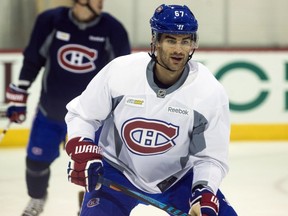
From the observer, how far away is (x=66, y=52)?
3.64 m

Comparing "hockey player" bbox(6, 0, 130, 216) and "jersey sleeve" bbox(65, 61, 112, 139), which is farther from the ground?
"jersey sleeve" bbox(65, 61, 112, 139)

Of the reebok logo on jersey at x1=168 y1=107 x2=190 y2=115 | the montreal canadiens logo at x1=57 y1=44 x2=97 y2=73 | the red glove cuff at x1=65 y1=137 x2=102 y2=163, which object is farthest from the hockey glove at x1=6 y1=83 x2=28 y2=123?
the reebok logo on jersey at x1=168 y1=107 x2=190 y2=115

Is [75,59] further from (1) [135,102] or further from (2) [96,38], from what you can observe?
(1) [135,102]

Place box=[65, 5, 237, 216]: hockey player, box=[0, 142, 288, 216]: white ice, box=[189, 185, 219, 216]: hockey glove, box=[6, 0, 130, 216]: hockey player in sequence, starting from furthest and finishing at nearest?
box=[0, 142, 288, 216]: white ice
box=[6, 0, 130, 216]: hockey player
box=[65, 5, 237, 216]: hockey player
box=[189, 185, 219, 216]: hockey glove

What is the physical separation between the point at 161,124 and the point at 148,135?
0.06 m

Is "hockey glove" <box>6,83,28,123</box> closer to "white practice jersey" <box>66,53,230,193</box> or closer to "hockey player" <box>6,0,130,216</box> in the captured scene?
"hockey player" <box>6,0,130,216</box>

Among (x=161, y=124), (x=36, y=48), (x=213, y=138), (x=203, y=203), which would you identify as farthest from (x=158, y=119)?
(x=36, y=48)

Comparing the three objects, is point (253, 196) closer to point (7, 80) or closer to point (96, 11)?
point (96, 11)

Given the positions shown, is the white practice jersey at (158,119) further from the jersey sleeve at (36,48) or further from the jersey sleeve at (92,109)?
the jersey sleeve at (36,48)

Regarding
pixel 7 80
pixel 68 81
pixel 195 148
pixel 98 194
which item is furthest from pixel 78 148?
pixel 7 80

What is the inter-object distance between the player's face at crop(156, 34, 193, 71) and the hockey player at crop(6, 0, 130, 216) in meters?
1.18

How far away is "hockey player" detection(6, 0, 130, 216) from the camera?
11.6 ft

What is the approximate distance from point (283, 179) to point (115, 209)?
7.53 ft

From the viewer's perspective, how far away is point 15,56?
225 inches
